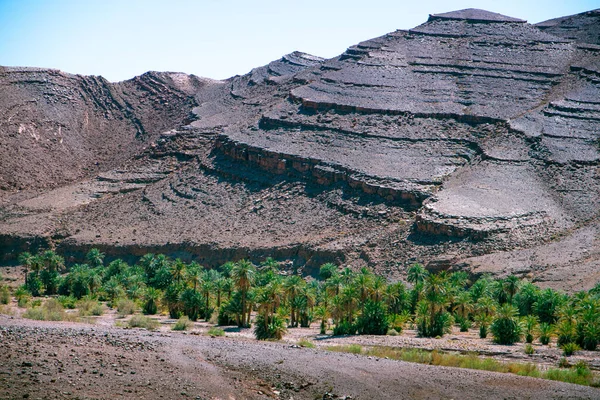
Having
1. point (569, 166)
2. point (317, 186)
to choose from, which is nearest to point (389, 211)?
point (317, 186)

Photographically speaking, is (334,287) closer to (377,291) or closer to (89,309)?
(377,291)

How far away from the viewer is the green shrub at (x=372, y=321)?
179 feet

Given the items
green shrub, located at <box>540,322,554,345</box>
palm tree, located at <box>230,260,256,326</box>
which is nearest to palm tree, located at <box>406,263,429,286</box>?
palm tree, located at <box>230,260,256,326</box>

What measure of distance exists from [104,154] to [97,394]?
12380cm

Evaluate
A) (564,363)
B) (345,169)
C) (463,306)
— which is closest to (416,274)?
(463,306)

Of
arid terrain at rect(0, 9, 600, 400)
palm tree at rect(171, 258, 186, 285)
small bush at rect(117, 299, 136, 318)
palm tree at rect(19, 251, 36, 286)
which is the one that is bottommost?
small bush at rect(117, 299, 136, 318)

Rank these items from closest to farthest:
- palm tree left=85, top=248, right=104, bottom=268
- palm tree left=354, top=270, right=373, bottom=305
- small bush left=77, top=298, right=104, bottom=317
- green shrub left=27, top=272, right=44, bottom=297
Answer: palm tree left=354, top=270, right=373, bottom=305
small bush left=77, top=298, right=104, bottom=317
green shrub left=27, top=272, right=44, bottom=297
palm tree left=85, top=248, right=104, bottom=268

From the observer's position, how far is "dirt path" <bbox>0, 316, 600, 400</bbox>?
1022 inches

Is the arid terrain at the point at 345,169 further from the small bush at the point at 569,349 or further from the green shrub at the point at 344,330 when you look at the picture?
the green shrub at the point at 344,330

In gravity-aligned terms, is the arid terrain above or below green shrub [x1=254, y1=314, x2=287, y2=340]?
above

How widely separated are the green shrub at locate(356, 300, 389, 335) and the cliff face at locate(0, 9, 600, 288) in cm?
2225

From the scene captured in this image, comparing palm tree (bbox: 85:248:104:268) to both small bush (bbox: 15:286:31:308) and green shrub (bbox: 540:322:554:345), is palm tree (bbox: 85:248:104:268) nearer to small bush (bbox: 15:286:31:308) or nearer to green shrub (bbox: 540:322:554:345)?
small bush (bbox: 15:286:31:308)

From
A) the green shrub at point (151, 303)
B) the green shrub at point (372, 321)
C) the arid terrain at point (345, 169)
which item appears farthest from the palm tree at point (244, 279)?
the green shrub at point (151, 303)

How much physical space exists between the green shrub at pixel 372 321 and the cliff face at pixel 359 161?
22249 millimetres
